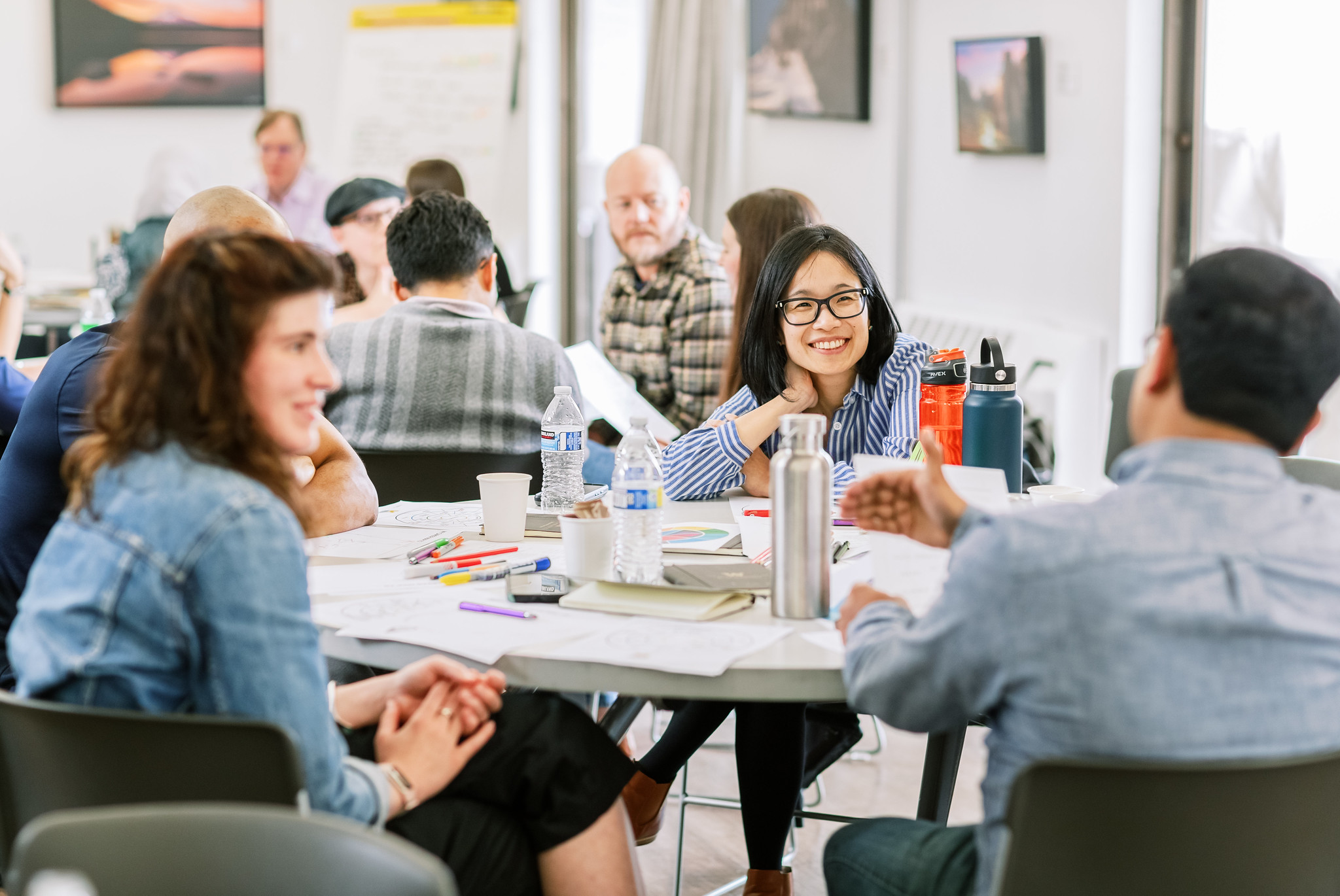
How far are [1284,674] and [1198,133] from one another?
135 inches

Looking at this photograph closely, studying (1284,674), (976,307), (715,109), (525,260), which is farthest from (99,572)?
(525,260)

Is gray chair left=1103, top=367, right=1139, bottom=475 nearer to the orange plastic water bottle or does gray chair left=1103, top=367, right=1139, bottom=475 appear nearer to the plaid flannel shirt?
the orange plastic water bottle

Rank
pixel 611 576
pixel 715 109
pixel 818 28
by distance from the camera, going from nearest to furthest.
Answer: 1. pixel 611 576
2. pixel 818 28
3. pixel 715 109

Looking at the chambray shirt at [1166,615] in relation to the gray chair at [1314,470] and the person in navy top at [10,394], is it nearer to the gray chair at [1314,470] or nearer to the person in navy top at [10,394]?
the gray chair at [1314,470]

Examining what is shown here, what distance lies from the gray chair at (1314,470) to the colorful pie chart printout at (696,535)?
1044 millimetres

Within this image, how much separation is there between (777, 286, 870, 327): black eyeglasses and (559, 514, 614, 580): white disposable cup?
2.57 ft

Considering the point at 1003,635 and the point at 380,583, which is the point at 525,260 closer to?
the point at 380,583

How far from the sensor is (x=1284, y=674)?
3.71ft

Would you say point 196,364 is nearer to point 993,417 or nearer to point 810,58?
point 993,417

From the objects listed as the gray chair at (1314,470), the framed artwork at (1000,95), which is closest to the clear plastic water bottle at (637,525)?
the gray chair at (1314,470)

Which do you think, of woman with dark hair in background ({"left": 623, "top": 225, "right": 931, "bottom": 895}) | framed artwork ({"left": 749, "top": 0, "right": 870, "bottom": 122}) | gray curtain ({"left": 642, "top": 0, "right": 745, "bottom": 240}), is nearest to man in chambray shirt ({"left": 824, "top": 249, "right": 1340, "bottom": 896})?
woman with dark hair in background ({"left": 623, "top": 225, "right": 931, "bottom": 895})

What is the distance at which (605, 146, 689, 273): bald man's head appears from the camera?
14.0 ft

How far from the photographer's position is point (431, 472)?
2.63 m

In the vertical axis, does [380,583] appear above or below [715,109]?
below
